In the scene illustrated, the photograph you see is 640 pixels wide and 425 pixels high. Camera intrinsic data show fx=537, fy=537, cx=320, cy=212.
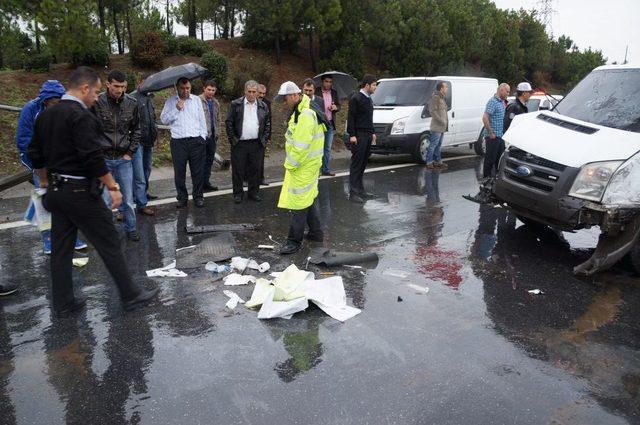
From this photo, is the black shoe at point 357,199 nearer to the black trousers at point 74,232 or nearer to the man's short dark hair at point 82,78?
the black trousers at point 74,232

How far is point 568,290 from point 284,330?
280 centimetres

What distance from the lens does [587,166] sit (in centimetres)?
528

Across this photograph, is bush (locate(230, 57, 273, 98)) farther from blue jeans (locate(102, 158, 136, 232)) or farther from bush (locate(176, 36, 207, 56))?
blue jeans (locate(102, 158, 136, 232))

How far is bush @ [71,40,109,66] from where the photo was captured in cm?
1444

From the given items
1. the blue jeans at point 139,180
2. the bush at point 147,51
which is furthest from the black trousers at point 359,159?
the bush at point 147,51

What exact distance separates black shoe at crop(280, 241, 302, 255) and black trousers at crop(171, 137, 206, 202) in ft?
7.95

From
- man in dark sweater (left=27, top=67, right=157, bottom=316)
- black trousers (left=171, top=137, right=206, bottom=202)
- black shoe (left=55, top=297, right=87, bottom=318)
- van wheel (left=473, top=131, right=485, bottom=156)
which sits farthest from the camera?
van wheel (left=473, top=131, right=485, bottom=156)

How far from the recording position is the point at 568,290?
16.7 feet

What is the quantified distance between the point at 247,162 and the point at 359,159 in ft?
5.79

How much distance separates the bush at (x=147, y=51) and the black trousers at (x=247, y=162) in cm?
930

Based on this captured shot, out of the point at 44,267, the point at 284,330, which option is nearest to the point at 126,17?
the point at 44,267

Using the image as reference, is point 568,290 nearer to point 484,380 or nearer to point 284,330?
point 484,380

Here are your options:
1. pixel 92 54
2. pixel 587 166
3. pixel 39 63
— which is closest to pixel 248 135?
pixel 587 166

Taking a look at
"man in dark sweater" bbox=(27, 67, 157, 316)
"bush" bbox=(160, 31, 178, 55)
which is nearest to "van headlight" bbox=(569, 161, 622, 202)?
"man in dark sweater" bbox=(27, 67, 157, 316)
